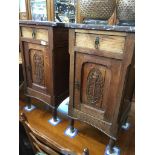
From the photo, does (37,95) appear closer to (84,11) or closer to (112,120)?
(112,120)

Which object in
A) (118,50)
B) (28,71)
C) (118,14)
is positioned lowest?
(28,71)

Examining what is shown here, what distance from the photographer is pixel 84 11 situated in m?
0.96

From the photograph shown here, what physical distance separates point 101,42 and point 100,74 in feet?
0.68

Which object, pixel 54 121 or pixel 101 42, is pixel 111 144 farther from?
pixel 101 42

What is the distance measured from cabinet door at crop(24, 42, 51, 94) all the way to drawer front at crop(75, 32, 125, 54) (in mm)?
344

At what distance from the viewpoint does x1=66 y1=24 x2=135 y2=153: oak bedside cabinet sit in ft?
2.78

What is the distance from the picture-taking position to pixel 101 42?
0.90m

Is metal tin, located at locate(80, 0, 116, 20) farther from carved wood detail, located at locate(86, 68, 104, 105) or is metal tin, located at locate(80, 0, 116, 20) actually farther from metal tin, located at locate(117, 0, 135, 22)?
carved wood detail, located at locate(86, 68, 104, 105)

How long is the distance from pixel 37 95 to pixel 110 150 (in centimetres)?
79

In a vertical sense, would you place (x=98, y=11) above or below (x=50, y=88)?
above

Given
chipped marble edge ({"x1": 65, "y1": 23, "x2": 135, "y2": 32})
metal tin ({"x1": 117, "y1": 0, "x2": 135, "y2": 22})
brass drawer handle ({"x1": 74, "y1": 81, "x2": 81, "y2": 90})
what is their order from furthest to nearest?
brass drawer handle ({"x1": 74, "y1": 81, "x2": 81, "y2": 90}) → metal tin ({"x1": 117, "y1": 0, "x2": 135, "y2": 22}) → chipped marble edge ({"x1": 65, "y1": 23, "x2": 135, "y2": 32})

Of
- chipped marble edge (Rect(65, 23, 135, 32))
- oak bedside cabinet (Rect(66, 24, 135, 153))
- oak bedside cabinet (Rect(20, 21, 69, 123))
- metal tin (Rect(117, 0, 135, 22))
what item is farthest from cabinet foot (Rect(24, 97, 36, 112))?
metal tin (Rect(117, 0, 135, 22))
